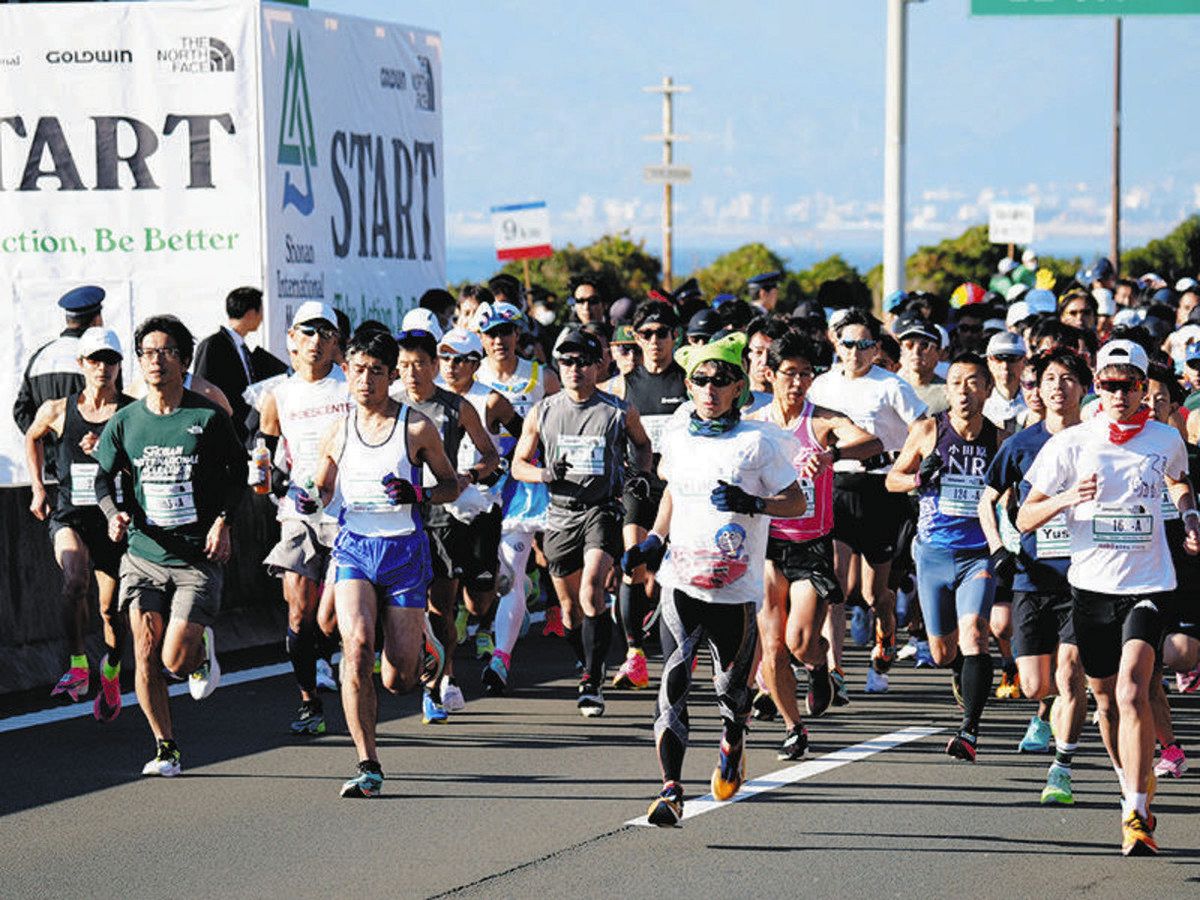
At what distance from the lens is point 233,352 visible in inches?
563

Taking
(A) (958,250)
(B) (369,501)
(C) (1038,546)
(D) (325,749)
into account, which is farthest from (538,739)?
(A) (958,250)

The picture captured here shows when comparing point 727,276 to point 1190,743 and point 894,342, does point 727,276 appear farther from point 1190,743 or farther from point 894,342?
point 1190,743

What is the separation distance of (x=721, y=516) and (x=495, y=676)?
3.66 m

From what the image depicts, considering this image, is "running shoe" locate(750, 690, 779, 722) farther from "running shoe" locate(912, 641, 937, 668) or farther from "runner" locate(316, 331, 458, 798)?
"runner" locate(316, 331, 458, 798)

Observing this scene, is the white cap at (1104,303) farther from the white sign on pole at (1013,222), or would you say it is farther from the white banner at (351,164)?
the white sign on pole at (1013,222)

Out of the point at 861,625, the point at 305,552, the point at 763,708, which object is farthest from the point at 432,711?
the point at 861,625

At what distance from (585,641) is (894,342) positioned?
398cm

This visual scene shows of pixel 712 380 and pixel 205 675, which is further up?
pixel 712 380

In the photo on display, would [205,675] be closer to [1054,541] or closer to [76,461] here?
[76,461]

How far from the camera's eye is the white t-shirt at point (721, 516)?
913 centimetres

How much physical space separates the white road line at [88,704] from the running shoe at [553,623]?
217 cm

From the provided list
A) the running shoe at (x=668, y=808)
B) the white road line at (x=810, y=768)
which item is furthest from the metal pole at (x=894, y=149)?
the running shoe at (x=668, y=808)

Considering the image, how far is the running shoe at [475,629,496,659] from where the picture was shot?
1378 cm

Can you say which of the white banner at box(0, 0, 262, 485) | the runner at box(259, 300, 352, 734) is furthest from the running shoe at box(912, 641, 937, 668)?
the white banner at box(0, 0, 262, 485)
